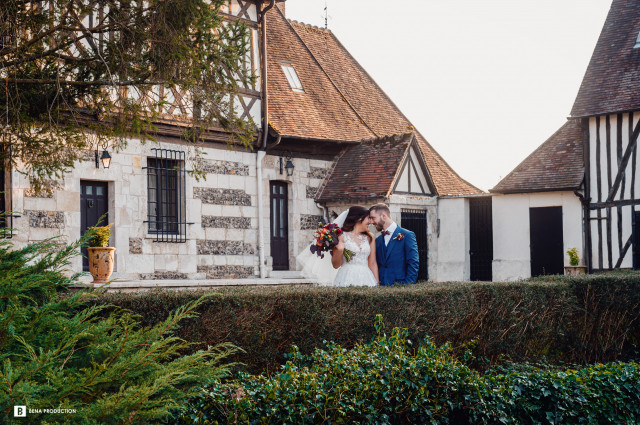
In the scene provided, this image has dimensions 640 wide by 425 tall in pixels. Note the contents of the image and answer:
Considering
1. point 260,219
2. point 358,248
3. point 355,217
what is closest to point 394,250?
point 358,248

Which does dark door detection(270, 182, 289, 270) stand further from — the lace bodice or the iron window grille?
the lace bodice

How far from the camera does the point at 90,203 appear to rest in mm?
13148

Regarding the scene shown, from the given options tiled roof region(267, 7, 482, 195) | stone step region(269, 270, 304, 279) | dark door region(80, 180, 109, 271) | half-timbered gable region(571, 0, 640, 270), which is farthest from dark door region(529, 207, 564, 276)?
dark door region(80, 180, 109, 271)

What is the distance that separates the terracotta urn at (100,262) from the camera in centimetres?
1172

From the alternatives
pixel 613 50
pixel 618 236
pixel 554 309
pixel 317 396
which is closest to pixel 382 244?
pixel 554 309

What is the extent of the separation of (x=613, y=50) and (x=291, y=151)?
26.7 feet

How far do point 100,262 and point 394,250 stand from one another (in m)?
5.71

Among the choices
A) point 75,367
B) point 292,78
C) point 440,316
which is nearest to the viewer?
point 75,367

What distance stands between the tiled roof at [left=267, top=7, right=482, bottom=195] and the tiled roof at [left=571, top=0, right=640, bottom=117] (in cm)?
358

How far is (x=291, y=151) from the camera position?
16.2 metres

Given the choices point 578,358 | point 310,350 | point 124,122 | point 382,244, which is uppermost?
point 124,122

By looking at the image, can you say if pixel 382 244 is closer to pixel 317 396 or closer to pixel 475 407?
pixel 475 407

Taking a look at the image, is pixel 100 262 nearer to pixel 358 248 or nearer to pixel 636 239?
pixel 358 248

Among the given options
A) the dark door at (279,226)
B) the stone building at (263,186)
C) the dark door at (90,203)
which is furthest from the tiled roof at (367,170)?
the dark door at (90,203)
